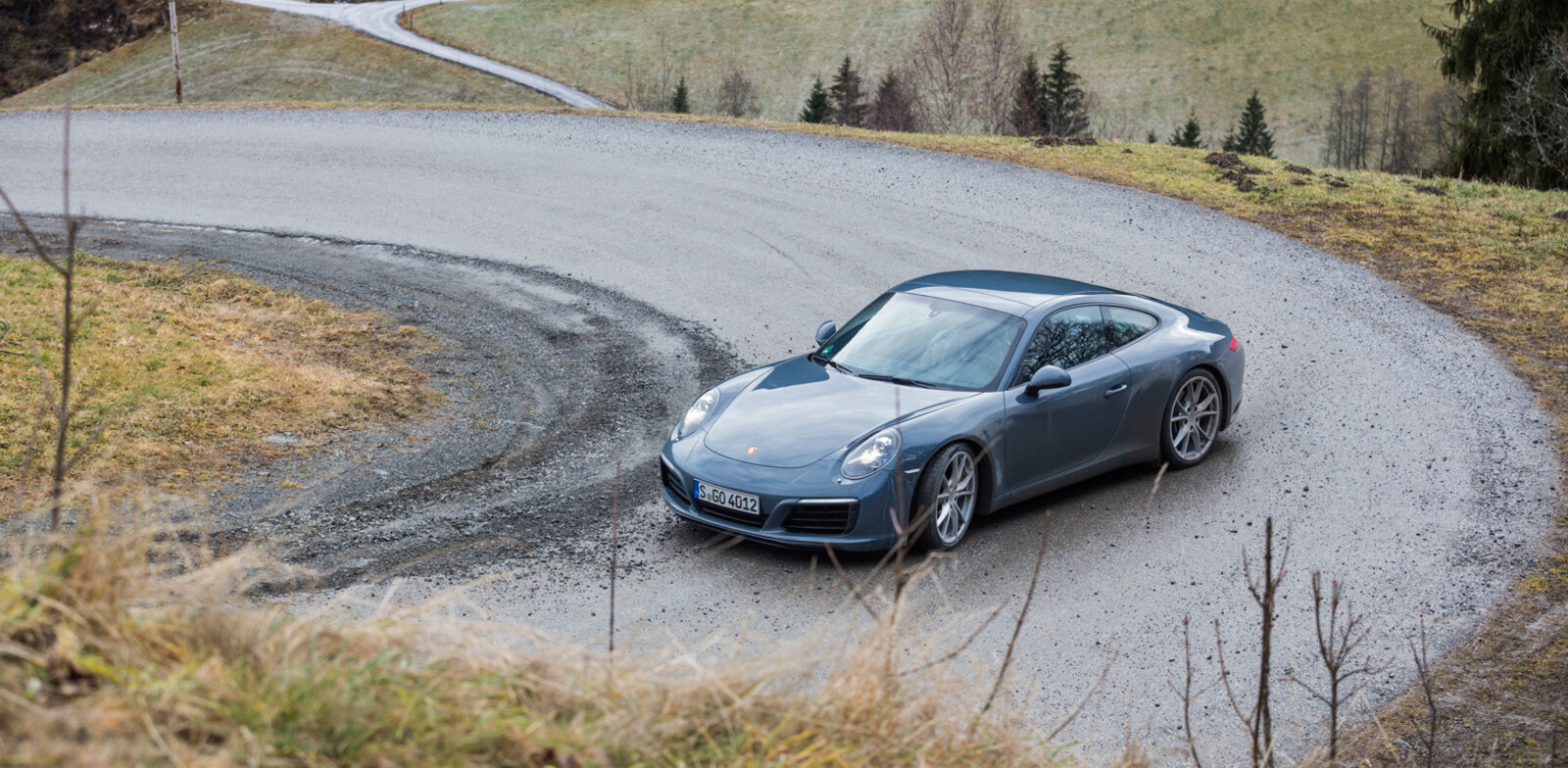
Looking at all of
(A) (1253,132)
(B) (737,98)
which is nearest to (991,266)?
(B) (737,98)

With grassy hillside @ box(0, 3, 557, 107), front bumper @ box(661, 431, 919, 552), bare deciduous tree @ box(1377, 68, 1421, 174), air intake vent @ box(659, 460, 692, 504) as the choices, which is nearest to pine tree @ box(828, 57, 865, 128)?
grassy hillside @ box(0, 3, 557, 107)

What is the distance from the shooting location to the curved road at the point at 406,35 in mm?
57228

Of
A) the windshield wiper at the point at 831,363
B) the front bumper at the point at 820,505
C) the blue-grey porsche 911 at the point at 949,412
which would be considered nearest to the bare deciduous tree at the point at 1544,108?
the blue-grey porsche 911 at the point at 949,412

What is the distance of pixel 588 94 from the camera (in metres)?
58.2

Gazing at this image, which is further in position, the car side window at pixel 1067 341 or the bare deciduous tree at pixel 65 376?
the car side window at pixel 1067 341

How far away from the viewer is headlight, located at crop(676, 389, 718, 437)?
7.59 m

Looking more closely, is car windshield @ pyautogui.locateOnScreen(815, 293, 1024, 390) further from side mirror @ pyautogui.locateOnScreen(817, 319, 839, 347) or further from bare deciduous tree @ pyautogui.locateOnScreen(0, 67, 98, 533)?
bare deciduous tree @ pyautogui.locateOnScreen(0, 67, 98, 533)

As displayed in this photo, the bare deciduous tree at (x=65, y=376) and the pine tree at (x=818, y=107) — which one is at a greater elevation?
the pine tree at (x=818, y=107)

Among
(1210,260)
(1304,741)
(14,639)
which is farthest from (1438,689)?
(1210,260)

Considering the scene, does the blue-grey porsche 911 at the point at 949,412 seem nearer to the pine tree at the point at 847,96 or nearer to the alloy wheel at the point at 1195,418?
the alloy wheel at the point at 1195,418

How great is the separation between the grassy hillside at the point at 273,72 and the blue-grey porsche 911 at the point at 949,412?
160 feet

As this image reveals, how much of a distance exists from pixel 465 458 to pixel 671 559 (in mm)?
2422

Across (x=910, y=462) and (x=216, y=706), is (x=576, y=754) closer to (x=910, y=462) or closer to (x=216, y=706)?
(x=216, y=706)

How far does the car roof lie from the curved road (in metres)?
42.8
